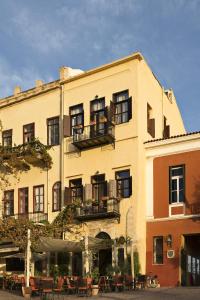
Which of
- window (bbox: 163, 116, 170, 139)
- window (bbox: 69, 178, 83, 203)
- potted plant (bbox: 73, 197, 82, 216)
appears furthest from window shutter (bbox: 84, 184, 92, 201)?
window (bbox: 163, 116, 170, 139)

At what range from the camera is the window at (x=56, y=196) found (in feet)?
109

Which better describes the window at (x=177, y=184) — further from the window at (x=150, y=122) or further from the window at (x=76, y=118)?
the window at (x=76, y=118)

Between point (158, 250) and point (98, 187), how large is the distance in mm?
4987

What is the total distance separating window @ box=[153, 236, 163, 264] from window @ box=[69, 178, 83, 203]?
5238 millimetres

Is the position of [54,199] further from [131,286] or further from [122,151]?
[131,286]

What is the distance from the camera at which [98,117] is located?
32.5m

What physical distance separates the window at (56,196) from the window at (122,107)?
17.6 ft

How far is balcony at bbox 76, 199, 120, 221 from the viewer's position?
30.3 m

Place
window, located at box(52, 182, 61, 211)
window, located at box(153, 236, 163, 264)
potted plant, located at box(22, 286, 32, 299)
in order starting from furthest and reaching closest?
window, located at box(52, 182, 61, 211) → window, located at box(153, 236, 163, 264) → potted plant, located at box(22, 286, 32, 299)

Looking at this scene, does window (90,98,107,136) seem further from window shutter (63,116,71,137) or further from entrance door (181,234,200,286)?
entrance door (181,234,200,286)

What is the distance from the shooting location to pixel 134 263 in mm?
28938

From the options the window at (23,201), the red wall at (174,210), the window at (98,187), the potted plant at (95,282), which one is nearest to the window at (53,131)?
the window at (23,201)

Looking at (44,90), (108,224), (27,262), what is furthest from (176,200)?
(44,90)

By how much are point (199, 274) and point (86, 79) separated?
13.0m
